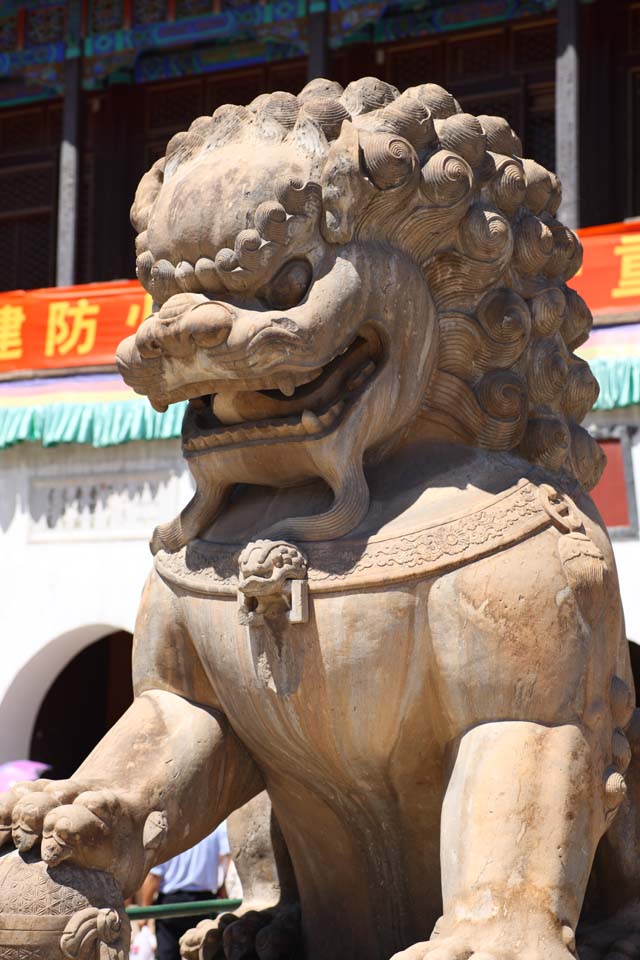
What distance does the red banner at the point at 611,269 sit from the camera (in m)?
8.23

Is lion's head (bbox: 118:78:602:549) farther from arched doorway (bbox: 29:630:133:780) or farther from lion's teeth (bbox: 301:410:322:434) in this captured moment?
arched doorway (bbox: 29:630:133:780)

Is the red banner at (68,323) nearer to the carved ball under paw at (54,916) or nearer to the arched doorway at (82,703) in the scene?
the arched doorway at (82,703)

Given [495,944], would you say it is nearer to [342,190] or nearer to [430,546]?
[430,546]

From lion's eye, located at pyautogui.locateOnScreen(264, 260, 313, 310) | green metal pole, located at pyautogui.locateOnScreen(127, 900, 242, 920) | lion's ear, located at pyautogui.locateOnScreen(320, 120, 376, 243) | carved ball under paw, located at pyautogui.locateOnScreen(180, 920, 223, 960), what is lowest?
green metal pole, located at pyautogui.locateOnScreen(127, 900, 242, 920)

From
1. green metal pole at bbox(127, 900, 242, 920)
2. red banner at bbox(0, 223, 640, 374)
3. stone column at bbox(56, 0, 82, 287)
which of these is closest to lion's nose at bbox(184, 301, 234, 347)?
green metal pole at bbox(127, 900, 242, 920)

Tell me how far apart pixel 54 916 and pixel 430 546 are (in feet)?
2.79

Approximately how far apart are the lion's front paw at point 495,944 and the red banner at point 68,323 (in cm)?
700

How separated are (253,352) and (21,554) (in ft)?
23.9

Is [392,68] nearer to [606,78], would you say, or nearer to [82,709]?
[606,78]

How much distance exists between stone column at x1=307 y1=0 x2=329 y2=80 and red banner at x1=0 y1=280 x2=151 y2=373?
6.59 feet

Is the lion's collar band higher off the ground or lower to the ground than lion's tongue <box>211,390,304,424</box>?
lower

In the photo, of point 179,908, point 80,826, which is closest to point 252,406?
point 80,826

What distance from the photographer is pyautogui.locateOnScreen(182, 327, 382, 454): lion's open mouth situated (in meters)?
2.87

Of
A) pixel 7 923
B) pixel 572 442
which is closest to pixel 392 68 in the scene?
pixel 572 442
